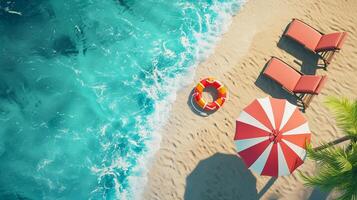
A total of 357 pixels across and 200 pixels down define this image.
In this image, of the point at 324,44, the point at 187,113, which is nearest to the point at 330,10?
the point at 324,44

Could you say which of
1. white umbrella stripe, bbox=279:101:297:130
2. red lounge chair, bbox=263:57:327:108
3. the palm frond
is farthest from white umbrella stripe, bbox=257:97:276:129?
red lounge chair, bbox=263:57:327:108

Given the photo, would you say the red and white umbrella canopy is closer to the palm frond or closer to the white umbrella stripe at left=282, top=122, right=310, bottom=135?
the white umbrella stripe at left=282, top=122, right=310, bottom=135

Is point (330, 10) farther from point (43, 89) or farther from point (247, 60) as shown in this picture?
point (43, 89)

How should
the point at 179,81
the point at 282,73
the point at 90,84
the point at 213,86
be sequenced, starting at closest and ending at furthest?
1. the point at 282,73
2. the point at 213,86
3. the point at 179,81
4. the point at 90,84

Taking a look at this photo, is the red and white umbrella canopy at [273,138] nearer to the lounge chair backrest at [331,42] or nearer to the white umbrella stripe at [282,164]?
the white umbrella stripe at [282,164]

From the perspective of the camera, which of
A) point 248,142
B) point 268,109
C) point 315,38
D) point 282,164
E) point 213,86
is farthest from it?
point 315,38

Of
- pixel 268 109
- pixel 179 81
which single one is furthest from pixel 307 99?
pixel 179 81

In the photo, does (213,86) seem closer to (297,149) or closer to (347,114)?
(297,149)
